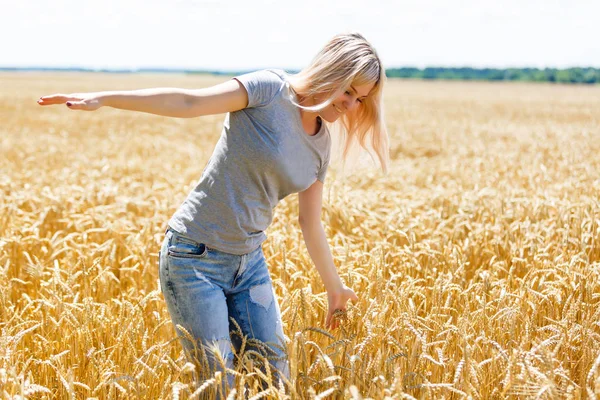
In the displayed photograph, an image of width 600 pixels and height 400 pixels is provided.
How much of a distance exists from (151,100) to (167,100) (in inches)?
2.3

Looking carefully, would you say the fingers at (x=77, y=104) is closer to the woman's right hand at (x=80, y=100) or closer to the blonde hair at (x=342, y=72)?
the woman's right hand at (x=80, y=100)

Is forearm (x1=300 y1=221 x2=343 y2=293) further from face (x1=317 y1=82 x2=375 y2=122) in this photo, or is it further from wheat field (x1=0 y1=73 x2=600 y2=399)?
face (x1=317 y1=82 x2=375 y2=122)

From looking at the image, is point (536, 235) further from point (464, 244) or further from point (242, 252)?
point (242, 252)

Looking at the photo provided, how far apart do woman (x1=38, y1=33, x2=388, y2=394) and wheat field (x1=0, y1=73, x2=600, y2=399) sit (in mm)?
160

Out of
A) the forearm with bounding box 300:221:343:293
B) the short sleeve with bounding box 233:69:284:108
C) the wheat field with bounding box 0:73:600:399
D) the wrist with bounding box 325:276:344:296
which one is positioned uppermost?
the short sleeve with bounding box 233:69:284:108

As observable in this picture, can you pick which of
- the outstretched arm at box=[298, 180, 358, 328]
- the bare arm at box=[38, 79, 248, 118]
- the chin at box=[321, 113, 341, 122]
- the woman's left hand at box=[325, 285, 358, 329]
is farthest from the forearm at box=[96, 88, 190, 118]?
the woman's left hand at box=[325, 285, 358, 329]

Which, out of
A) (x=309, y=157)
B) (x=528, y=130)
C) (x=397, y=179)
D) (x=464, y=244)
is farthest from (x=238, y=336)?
(x=528, y=130)

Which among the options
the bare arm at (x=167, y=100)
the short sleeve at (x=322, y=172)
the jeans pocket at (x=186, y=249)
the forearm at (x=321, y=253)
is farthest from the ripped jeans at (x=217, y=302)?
the bare arm at (x=167, y=100)

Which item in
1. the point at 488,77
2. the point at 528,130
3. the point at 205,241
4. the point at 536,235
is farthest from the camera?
the point at 488,77

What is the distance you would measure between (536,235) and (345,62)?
2.24 m

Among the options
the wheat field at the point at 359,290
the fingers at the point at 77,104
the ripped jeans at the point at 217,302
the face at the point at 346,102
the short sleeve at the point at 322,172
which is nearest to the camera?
the fingers at the point at 77,104

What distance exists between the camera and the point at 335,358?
238 centimetres

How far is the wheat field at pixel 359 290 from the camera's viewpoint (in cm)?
214

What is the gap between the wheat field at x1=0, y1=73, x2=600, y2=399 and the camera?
2.14 m
